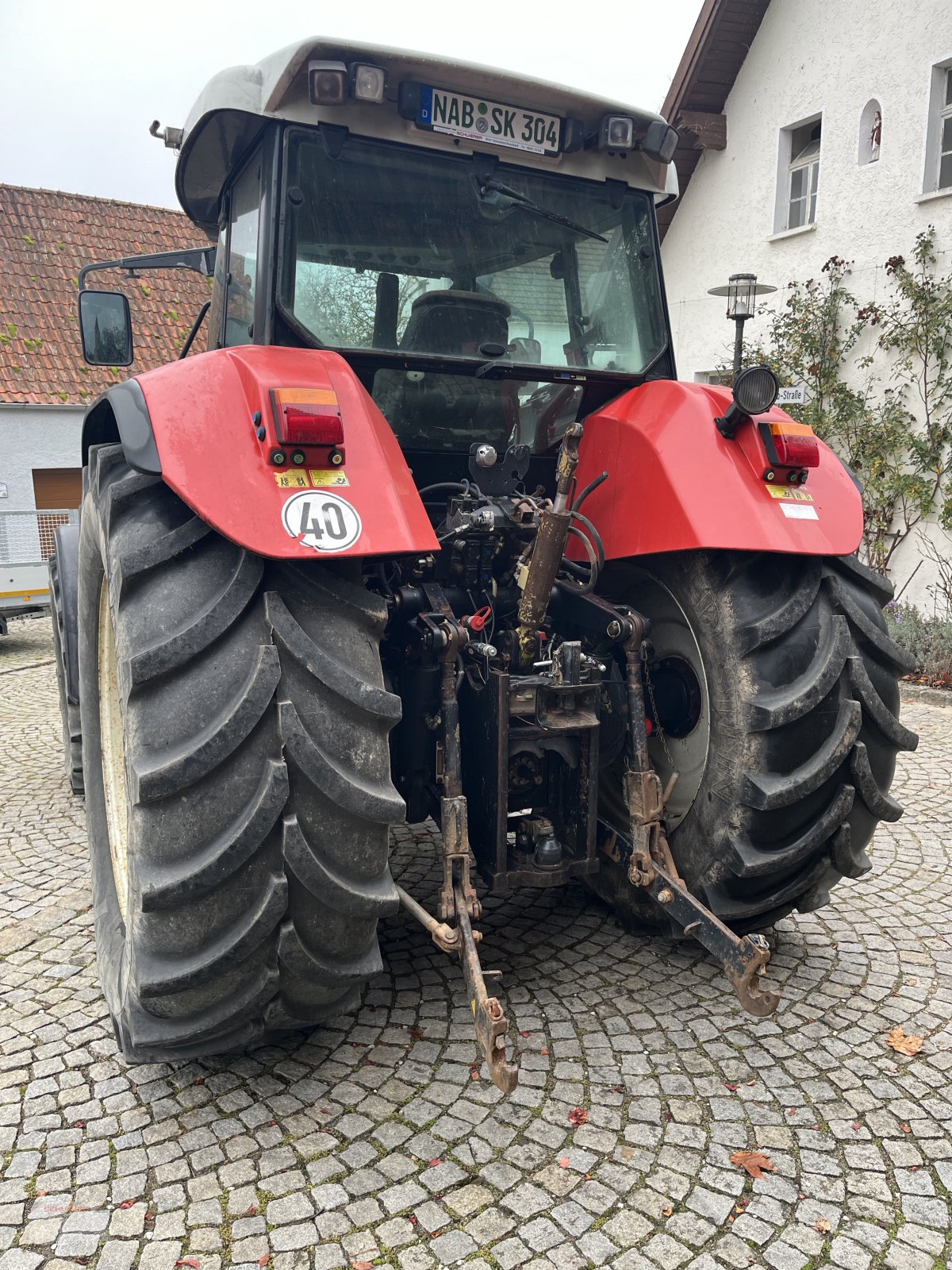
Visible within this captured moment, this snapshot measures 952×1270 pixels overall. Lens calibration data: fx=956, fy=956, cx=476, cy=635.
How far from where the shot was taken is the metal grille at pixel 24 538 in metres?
9.52

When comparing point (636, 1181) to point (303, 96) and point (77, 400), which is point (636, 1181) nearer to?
point (303, 96)

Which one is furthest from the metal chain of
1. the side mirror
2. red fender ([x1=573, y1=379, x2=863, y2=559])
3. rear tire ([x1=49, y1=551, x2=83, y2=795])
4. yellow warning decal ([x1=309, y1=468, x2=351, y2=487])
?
rear tire ([x1=49, y1=551, x2=83, y2=795])

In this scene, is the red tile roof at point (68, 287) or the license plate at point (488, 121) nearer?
the license plate at point (488, 121)

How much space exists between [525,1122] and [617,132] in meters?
2.84

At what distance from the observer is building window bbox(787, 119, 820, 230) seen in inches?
411

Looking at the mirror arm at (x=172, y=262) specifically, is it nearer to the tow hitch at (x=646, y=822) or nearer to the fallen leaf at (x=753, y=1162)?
the tow hitch at (x=646, y=822)

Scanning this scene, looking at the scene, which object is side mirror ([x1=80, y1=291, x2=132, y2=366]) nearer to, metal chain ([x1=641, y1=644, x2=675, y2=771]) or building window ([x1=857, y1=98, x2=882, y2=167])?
metal chain ([x1=641, y1=644, x2=675, y2=771])

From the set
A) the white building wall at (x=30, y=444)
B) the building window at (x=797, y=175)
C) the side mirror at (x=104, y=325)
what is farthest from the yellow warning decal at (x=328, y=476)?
the white building wall at (x=30, y=444)

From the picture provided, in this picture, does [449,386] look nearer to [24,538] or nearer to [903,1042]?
[903,1042]

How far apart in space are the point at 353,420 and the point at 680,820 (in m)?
1.51

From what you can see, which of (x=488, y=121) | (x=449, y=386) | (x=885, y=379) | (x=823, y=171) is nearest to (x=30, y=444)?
(x=823, y=171)

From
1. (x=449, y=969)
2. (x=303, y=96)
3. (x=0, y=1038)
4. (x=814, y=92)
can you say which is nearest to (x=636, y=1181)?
(x=449, y=969)

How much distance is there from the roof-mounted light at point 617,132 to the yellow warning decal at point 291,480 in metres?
1.65

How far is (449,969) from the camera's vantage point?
3.01 metres
